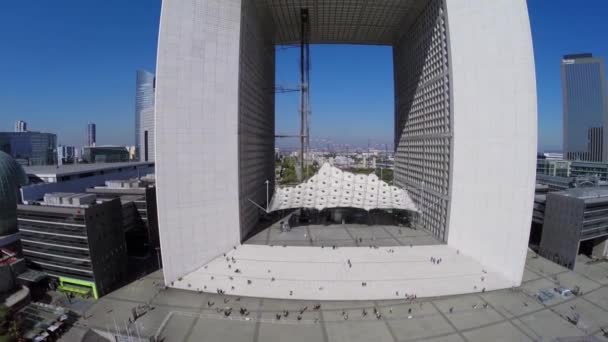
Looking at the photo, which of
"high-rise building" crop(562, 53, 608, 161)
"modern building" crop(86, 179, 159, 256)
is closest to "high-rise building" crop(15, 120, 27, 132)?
"modern building" crop(86, 179, 159, 256)

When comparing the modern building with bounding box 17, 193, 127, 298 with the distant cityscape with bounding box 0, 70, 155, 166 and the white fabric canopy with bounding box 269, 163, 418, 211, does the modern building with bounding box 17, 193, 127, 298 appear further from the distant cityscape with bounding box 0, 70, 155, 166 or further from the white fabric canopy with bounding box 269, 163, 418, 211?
the distant cityscape with bounding box 0, 70, 155, 166

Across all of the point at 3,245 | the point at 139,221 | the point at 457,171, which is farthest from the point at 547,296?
the point at 3,245

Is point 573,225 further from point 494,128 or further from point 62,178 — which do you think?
point 62,178

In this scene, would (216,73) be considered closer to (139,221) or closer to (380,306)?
(139,221)

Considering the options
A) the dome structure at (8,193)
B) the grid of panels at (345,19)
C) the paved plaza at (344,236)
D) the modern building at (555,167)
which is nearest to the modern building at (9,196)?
the dome structure at (8,193)

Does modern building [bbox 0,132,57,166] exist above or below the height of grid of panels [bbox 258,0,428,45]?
below

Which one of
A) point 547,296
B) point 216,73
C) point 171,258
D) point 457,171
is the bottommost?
point 547,296

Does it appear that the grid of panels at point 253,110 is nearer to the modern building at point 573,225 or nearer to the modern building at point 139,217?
the modern building at point 139,217
